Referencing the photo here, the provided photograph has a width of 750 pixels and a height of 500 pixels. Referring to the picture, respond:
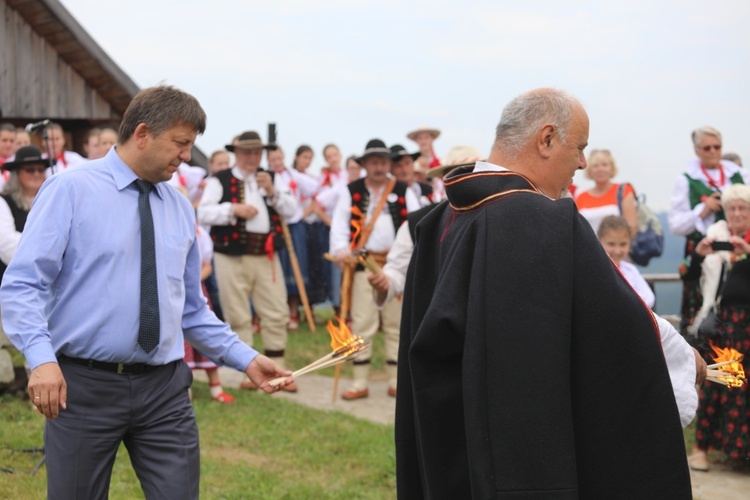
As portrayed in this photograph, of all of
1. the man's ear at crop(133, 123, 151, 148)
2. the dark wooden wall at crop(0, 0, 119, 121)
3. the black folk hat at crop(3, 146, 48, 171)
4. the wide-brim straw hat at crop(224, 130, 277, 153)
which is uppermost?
the dark wooden wall at crop(0, 0, 119, 121)

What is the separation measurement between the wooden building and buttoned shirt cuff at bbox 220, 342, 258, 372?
918 cm

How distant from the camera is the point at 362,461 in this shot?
6910 mm

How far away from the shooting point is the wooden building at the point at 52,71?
1281cm

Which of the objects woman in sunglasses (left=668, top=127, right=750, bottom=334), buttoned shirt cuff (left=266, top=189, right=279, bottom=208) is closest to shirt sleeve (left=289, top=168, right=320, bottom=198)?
buttoned shirt cuff (left=266, top=189, right=279, bottom=208)

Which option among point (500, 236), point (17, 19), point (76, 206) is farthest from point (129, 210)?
point (17, 19)

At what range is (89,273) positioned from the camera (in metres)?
3.64

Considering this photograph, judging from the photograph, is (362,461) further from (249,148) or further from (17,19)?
(17,19)

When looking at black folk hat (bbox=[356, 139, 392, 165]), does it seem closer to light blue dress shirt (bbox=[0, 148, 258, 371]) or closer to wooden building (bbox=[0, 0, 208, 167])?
wooden building (bbox=[0, 0, 208, 167])

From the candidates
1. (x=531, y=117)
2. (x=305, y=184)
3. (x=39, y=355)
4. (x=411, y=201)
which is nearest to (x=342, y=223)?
(x=411, y=201)

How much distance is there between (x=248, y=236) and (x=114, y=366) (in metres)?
5.89

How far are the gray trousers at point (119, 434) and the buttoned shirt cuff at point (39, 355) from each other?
27 centimetres

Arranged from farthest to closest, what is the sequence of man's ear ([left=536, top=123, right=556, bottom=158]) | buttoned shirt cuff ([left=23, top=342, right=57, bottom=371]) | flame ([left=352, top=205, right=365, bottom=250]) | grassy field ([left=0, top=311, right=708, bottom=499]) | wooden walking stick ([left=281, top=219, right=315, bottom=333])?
wooden walking stick ([left=281, top=219, right=315, bottom=333]) < flame ([left=352, top=205, right=365, bottom=250]) < grassy field ([left=0, top=311, right=708, bottom=499]) < buttoned shirt cuff ([left=23, top=342, right=57, bottom=371]) < man's ear ([left=536, top=123, right=556, bottom=158])

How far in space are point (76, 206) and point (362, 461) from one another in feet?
12.6

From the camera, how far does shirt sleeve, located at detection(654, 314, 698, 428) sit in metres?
3.02
